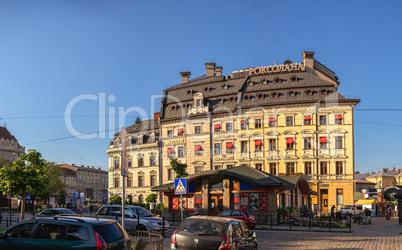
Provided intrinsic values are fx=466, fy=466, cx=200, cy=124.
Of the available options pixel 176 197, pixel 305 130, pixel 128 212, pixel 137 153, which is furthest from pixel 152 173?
pixel 128 212

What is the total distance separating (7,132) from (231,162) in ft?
250

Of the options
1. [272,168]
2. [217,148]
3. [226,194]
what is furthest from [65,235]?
[217,148]

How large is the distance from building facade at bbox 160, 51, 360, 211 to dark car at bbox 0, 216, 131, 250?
48.4 metres

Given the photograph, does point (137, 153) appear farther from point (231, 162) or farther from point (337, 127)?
point (337, 127)

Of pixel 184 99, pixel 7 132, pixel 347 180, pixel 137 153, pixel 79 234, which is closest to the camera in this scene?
pixel 79 234

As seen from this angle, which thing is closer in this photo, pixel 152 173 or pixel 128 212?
pixel 128 212

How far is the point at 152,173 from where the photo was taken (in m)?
75.3

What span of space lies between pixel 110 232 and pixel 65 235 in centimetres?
112

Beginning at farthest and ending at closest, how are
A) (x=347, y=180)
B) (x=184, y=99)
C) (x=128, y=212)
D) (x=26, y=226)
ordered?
(x=184, y=99)
(x=347, y=180)
(x=128, y=212)
(x=26, y=226)

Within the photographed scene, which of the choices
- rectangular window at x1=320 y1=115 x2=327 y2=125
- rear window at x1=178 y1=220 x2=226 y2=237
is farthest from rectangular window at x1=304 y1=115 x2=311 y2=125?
rear window at x1=178 y1=220 x2=226 y2=237

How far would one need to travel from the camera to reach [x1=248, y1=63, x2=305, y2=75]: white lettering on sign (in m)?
65.9

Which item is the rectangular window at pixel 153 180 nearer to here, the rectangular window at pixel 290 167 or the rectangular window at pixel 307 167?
the rectangular window at pixel 290 167

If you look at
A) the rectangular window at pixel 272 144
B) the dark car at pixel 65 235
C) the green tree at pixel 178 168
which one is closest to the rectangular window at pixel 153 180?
the green tree at pixel 178 168

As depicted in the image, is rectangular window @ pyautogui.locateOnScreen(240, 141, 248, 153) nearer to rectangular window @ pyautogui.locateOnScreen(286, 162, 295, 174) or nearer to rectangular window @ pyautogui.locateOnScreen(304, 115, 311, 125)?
rectangular window @ pyautogui.locateOnScreen(286, 162, 295, 174)
